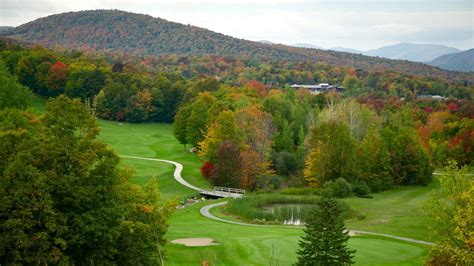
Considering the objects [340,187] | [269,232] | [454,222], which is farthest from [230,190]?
[454,222]

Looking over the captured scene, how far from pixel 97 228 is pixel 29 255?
2.92 metres

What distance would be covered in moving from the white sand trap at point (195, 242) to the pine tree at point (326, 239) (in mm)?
10490

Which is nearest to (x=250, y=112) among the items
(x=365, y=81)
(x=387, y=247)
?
(x=387, y=247)

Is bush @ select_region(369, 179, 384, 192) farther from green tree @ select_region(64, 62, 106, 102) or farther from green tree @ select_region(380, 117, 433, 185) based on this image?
green tree @ select_region(64, 62, 106, 102)

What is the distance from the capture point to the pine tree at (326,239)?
23.9 meters

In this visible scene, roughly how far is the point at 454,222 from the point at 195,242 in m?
15.6

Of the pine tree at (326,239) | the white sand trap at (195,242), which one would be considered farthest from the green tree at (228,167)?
the pine tree at (326,239)

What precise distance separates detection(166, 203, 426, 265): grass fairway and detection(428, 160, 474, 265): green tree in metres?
4.25

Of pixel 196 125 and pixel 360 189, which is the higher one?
pixel 196 125

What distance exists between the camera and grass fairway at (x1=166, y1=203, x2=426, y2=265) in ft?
100

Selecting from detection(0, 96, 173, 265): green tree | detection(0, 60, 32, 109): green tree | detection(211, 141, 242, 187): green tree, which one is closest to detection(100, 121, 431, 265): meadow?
detection(211, 141, 242, 187): green tree

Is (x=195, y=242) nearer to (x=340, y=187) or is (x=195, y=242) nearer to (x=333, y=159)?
(x=340, y=187)

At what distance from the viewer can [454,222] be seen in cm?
2611

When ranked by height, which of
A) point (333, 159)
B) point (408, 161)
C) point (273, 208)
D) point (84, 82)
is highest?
point (84, 82)
